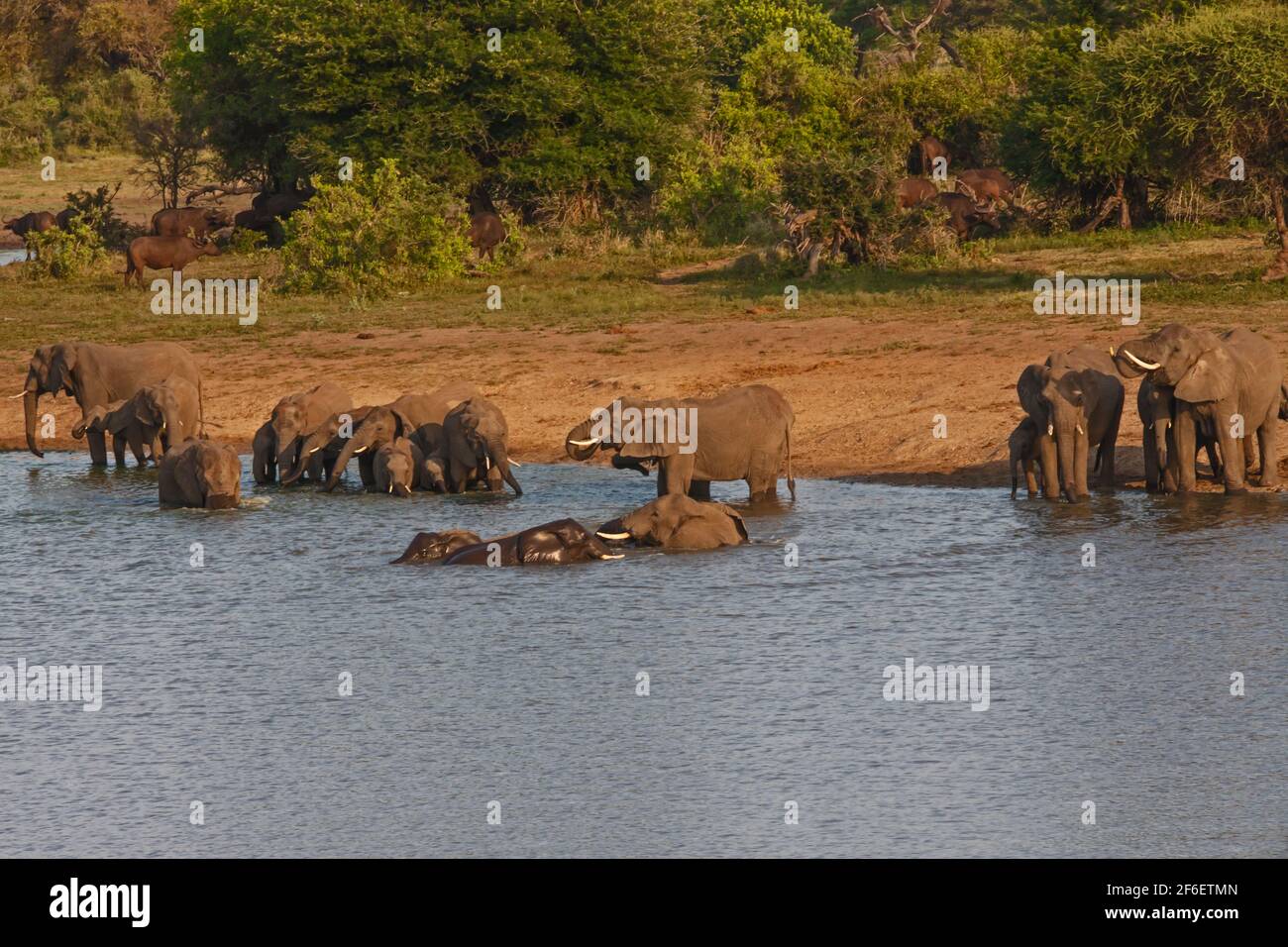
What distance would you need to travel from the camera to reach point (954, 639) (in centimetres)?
1407

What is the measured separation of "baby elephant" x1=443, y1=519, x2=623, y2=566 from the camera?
16422 millimetres

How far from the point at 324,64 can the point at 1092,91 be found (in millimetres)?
13180

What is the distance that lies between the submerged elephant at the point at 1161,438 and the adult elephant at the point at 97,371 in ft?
33.4

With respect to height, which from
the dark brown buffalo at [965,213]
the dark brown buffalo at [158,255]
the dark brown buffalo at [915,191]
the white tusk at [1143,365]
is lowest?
the white tusk at [1143,365]

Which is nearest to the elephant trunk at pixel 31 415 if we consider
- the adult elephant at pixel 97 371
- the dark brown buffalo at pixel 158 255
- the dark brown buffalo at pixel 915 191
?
the adult elephant at pixel 97 371

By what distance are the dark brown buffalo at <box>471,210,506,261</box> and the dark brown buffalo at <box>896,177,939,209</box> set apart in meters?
6.91

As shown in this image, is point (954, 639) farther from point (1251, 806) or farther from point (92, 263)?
point (92, 263)

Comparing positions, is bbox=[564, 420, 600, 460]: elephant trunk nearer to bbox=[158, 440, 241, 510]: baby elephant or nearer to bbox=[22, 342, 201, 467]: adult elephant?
bbox=[158, 440, 241, 510]: baby elephant

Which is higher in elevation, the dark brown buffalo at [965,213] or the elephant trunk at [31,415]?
the dark brown buffalo at [965,213]

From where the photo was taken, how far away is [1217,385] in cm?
1758

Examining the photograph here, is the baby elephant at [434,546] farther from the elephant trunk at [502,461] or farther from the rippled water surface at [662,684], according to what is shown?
the elephant trunk at [502,461]

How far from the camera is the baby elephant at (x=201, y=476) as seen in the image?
19125 millimetres

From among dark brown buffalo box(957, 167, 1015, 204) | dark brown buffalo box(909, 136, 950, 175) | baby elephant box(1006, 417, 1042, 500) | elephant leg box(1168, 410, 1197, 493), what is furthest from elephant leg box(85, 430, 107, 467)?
dark brown buffalo box(909, 136, 950, 175)

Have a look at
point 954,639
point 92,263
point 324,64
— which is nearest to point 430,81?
point 324,64
